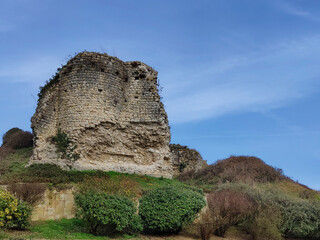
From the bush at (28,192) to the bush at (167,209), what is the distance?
12.6ft

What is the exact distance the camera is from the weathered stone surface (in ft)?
102

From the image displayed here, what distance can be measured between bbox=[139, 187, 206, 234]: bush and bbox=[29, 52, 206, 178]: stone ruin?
23.2ft

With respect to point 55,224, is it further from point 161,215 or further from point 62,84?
point 62,84

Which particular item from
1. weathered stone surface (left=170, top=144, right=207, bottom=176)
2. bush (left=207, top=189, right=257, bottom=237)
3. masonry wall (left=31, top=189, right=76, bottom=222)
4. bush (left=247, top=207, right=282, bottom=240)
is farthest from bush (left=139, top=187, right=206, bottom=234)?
weathered stone surface (left=170, top=144, right=207, bottom=176)

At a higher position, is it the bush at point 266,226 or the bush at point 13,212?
the bush at point 266,226

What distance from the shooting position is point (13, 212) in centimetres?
1277

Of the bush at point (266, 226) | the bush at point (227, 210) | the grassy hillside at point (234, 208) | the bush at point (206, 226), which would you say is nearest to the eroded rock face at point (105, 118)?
the grassy hillside at point (234, 208)

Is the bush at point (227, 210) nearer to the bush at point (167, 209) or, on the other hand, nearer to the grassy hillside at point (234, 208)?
the grassy hillside at point (234, 208)

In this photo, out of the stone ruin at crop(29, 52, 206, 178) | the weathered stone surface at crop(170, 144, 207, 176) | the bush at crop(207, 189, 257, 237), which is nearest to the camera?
the bush at crop(207, 189, 257, 237)

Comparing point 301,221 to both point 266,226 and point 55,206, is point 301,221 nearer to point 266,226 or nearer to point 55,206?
point 266,226

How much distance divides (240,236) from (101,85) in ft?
37.6

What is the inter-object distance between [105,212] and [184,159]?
18.9m

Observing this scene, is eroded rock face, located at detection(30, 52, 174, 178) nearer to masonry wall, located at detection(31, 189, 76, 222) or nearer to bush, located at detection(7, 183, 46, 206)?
masonry wall, located at detection(31, 189, 76, 222)

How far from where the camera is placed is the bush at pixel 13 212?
1262 centimetres
